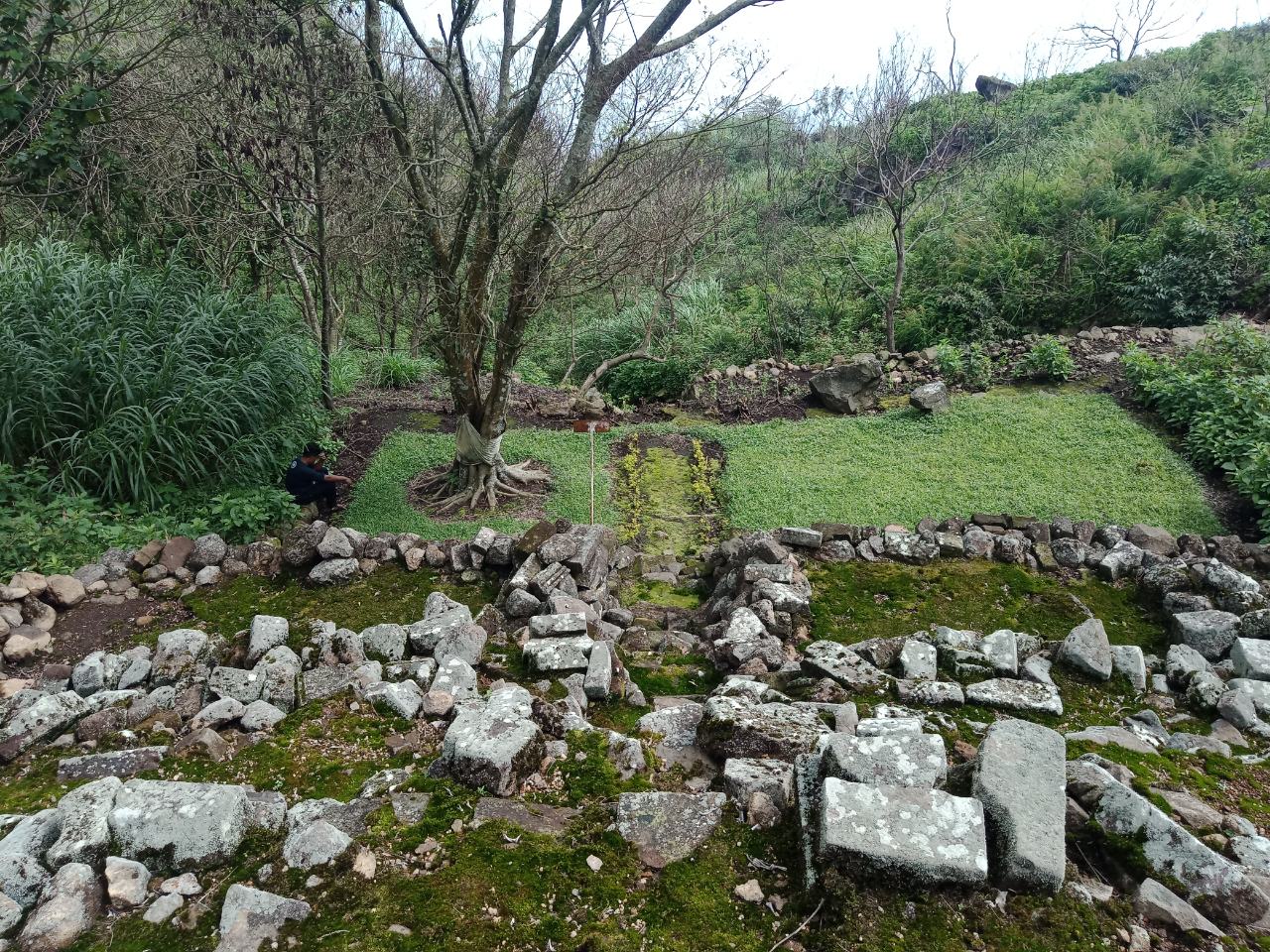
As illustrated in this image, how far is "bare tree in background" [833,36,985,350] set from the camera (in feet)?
36.7

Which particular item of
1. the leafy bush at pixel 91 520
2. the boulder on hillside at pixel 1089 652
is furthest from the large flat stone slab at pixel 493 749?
the leafy bush at pixel 91 520

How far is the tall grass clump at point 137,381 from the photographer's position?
6.06 meters

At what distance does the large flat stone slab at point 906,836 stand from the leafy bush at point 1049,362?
928 centimetres

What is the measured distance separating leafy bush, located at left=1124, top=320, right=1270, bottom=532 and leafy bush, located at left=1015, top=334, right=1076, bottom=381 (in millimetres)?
680

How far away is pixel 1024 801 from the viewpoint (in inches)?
85.2

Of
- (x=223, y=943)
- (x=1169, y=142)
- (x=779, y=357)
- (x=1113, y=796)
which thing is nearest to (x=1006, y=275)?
(x=779, y=357)

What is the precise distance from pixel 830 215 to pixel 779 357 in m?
9.14

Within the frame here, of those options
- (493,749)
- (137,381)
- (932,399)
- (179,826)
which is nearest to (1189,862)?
(493,749)

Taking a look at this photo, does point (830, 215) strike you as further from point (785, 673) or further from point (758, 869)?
point (758, 869)

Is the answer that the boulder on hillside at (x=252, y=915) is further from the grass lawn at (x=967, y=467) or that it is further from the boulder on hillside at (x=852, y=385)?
the boulder on hillside at (x=852, y=385)

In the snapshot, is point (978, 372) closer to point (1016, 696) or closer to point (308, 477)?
point (1016, 696)

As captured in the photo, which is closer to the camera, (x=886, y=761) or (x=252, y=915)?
(x=252, y=915)

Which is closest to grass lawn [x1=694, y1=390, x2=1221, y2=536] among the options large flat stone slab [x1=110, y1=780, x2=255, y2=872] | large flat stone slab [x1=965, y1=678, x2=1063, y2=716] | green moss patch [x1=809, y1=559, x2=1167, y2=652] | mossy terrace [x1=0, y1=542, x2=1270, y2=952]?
green moss patch [x1=809, y1=559, x2=1167, y2=652]

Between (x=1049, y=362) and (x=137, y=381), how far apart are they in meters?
10.5
